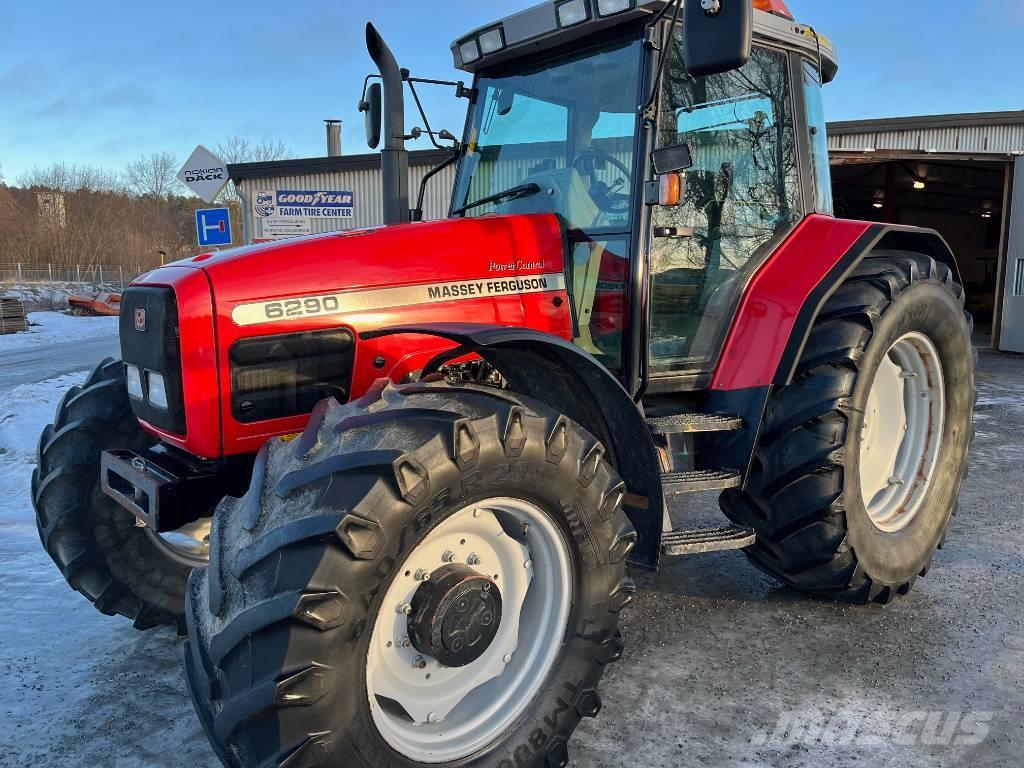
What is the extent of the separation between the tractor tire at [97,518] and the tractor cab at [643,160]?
1.60 m

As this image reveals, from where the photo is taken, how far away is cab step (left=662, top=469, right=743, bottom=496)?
2855 millimetres

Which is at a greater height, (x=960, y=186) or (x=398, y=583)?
(x=960, y=186)

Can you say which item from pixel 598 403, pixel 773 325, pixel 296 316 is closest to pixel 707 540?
pixel 598 403

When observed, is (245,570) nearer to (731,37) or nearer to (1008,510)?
(731,37)

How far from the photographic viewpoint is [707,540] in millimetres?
2863

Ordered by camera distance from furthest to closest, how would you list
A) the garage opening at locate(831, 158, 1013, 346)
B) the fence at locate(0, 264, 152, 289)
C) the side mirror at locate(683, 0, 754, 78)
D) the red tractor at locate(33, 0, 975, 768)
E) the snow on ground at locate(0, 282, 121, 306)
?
the fence at locate(0, 264, 152, 289) → the snow on ground at locate(0, 282, 121, 306) → the garage opening at locate(831, 158, 1013, 346) → the side mirror at locate(683, 0, 754, 78) → the red tractor at locate(33, 0, 975, 768)

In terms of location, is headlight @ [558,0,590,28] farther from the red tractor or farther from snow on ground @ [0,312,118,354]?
snow on ground @ [0,312,118,354]

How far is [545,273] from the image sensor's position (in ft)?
9.84

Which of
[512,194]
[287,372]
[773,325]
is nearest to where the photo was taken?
[287,372]

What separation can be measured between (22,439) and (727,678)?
587 cm

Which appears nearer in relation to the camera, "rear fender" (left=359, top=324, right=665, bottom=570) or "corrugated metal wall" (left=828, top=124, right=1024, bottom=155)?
"rear fender" (left=359, top=324, right=665, bottom=570)

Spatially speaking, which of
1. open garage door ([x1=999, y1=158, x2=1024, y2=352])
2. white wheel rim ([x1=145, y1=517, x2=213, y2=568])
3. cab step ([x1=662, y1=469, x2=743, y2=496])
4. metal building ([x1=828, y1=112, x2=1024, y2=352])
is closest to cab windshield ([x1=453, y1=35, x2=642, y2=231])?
cab step ([x1=662, y1=469, x2=743, y2=496])

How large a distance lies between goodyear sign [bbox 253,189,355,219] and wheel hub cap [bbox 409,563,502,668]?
10387 mm

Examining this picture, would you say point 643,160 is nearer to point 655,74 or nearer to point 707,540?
point 655,74
